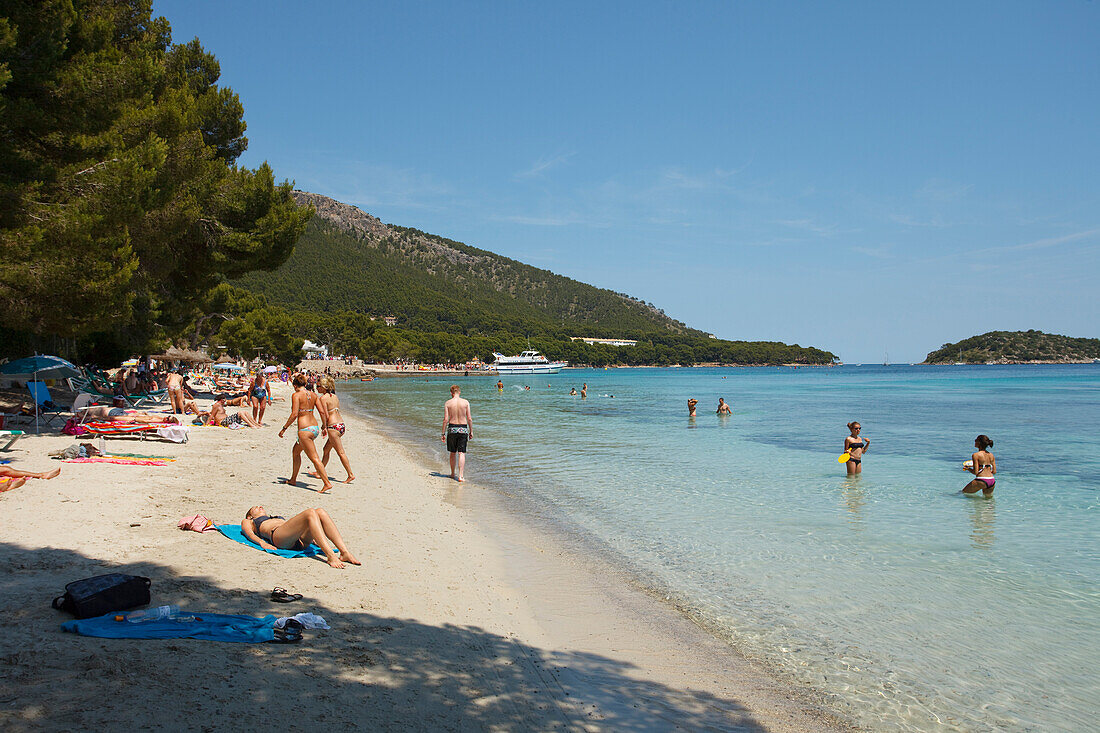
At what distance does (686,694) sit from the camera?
4113 millimetres

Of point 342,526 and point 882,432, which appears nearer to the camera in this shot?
point 342,526

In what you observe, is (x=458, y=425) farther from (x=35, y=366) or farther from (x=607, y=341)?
(x=607, y=341)

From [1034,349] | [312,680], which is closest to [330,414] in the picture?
[312,680]

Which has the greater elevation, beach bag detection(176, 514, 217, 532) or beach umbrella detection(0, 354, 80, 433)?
beach umbrella detection(0, 354, 80, 433)

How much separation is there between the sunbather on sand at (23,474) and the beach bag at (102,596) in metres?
4.57

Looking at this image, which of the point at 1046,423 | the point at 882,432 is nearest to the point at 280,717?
the point at 882,432

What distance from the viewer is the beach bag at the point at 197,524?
21.0 feet

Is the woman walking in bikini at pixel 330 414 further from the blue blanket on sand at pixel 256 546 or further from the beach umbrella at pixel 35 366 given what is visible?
the beach umbrella at pixel 35 366

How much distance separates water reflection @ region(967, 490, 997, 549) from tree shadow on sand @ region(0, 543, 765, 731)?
602 cm

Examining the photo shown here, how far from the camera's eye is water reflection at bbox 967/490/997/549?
8.20m

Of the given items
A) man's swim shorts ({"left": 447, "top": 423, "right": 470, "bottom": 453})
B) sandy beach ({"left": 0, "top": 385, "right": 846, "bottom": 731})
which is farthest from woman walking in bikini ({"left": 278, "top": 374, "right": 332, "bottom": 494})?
man's swim shorts ({"left": 447, "top": 423, "right": 470, "bottom": 453})

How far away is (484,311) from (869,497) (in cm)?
15060

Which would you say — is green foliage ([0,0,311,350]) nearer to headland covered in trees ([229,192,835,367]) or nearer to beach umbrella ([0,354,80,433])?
beach umbrella ([0,354,80,433])

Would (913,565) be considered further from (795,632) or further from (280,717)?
(280,717)
